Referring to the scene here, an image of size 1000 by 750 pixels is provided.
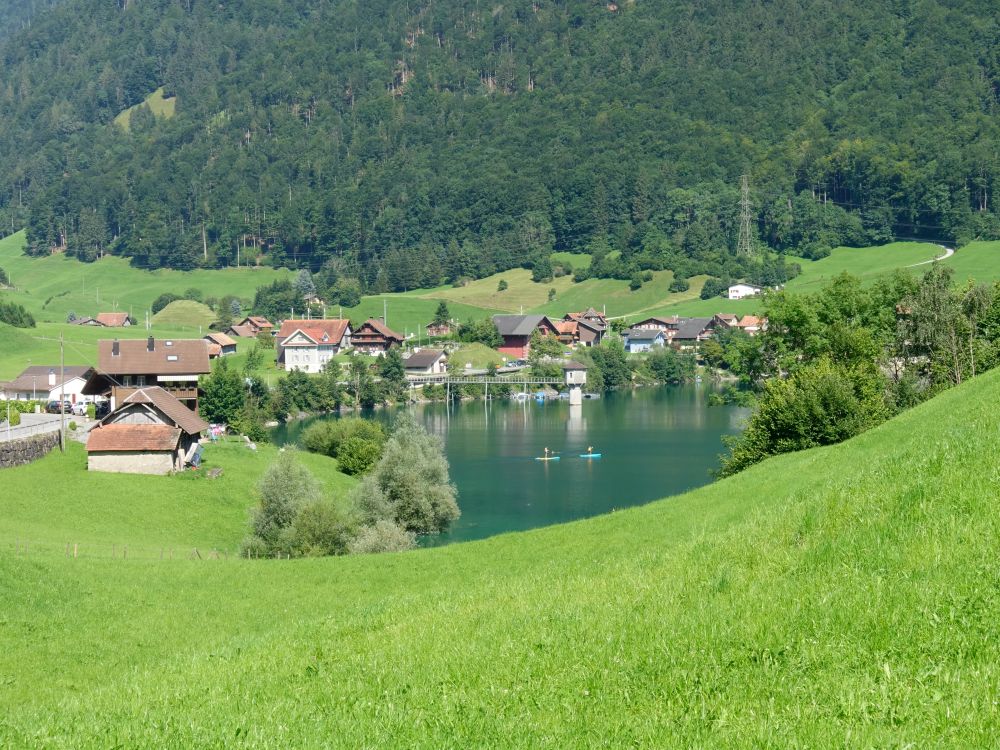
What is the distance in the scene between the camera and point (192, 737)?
33.3 ft

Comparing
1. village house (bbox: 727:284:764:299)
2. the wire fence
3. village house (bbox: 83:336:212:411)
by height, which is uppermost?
village house (bbox: 727:284:764:299)

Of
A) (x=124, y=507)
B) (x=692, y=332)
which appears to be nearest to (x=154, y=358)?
(x=124, y=507)

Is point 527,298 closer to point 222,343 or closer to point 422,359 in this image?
point 422,359

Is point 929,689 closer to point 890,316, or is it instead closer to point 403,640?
point 403,640

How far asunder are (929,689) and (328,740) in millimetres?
4590

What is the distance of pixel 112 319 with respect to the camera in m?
157

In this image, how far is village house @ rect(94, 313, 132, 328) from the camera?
156 m

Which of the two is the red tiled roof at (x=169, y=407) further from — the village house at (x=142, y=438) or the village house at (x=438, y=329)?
the village house at (x=438, y=329)

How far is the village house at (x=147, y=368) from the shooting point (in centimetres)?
5747

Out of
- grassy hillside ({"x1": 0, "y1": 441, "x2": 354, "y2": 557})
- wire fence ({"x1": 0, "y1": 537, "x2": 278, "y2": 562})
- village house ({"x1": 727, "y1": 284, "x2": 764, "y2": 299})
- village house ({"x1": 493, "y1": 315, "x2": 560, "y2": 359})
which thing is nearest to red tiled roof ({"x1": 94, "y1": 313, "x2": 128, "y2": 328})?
village house ({"x1": 493, "y1": 315, "x2": 560, "y2": 359})

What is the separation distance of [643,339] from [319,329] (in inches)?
1498

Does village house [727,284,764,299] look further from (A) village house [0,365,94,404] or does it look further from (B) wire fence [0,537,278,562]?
(B) wire fence [0,537,278,562]

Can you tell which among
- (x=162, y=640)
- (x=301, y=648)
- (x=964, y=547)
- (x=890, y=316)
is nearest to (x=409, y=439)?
(x=890, y=316)

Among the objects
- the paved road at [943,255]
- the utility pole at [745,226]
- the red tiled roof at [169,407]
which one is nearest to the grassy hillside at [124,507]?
the red tiled roof at [169,407]
